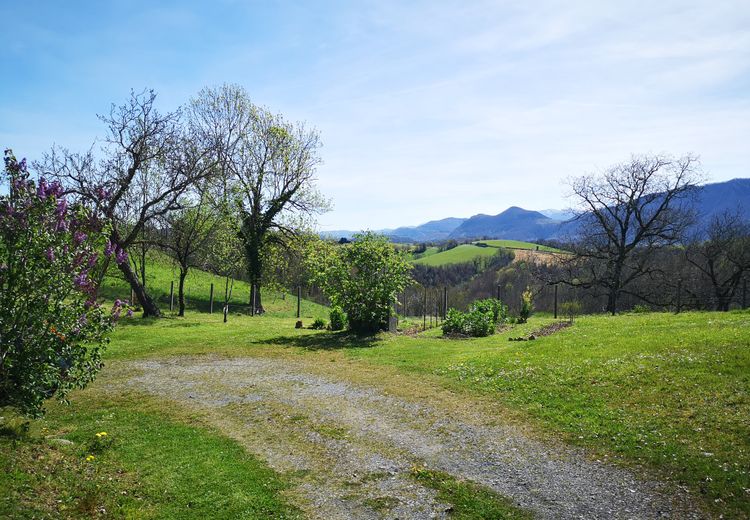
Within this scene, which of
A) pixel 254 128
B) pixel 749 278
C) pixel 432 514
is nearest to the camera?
pixel 432 514

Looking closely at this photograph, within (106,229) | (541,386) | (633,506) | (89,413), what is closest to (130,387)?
(89,413)

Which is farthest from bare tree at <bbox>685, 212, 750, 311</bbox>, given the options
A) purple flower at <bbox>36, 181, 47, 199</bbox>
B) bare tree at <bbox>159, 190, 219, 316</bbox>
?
purple flower at <bbox>36, 181, 47, 199</bbox>

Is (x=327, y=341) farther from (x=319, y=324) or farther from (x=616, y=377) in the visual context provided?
(x=616, y=377)

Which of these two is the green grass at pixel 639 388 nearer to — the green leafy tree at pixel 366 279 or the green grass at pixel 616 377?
the green grass at pixel 616 377

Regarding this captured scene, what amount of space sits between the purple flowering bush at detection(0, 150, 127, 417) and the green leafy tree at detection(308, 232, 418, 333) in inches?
645

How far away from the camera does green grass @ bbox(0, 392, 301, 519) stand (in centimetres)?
688

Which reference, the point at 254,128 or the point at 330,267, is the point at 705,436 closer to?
the point at 330,267

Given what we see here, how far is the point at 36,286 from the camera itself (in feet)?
27.7

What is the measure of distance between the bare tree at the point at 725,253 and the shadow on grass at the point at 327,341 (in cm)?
3030

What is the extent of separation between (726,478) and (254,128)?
3603cm

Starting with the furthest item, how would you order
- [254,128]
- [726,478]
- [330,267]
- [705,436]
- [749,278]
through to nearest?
[749,278], [254,128], [330,267], [705,436], [726,478]

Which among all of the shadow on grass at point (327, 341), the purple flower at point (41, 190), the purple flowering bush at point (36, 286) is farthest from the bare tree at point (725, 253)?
the purple flower at point (41, 190)

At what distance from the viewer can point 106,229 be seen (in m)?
9.66

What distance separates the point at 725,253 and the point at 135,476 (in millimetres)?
50429
